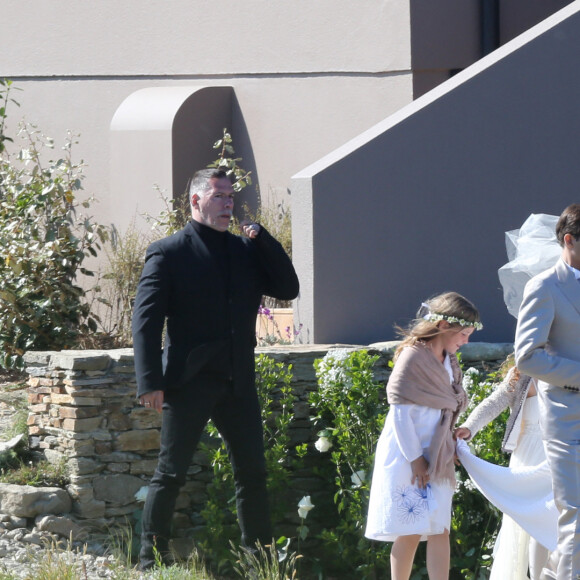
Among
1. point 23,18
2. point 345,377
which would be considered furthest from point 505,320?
point 23,18

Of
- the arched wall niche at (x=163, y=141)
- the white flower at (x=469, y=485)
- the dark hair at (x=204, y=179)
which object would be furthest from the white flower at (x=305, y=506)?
the arched wall niche at (x=163, y=141)

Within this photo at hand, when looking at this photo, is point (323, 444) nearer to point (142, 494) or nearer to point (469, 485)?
point (469, 485)

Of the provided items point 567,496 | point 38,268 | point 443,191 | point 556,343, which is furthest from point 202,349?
point 38,268

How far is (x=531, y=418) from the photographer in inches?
180

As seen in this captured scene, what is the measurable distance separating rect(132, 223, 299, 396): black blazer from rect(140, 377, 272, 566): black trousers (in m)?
0.08

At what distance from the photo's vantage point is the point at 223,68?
30.0 ft

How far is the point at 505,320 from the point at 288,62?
3.14m

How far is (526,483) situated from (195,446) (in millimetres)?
1491

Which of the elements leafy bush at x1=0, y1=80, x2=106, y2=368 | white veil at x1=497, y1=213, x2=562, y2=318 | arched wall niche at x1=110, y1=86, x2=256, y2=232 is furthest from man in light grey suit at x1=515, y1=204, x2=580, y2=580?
arched wall niche at x1=110, y1=86, x2=256, y2=232

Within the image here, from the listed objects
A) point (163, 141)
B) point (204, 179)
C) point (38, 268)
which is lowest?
point (38, 268)

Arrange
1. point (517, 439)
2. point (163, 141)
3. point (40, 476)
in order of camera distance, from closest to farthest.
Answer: point (517, 439) → point (40, 476) → point (163, 141)

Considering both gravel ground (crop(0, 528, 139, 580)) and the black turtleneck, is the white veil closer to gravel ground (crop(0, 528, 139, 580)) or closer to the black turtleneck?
the black turtleneck

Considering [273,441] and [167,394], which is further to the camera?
[273,441]

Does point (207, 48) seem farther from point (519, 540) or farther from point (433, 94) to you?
point (519, 540)
